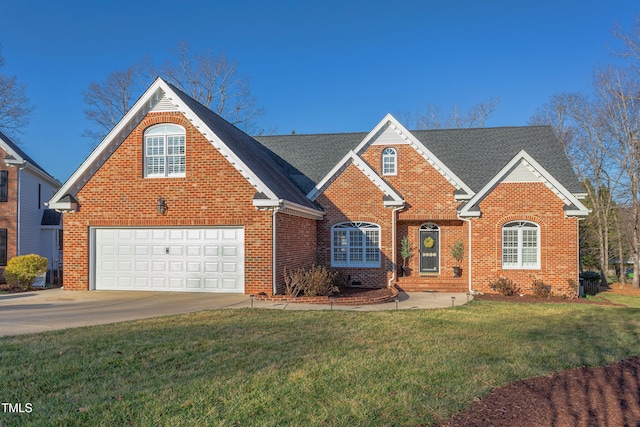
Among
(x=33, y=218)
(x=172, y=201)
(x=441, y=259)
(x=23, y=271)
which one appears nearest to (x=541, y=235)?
(x=441, y=259)

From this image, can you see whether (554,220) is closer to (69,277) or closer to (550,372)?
(550,372)

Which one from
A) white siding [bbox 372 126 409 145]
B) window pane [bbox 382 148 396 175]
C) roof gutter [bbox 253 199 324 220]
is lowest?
roof gutter [bbox 253 199 324 220]

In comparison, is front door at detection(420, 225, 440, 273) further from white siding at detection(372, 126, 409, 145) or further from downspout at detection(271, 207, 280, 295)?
downspout at detection(271, 207, 280, 295)

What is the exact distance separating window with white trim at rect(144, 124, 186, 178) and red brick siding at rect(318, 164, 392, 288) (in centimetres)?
605

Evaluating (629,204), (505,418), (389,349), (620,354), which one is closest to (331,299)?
(389,349)

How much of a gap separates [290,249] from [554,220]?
936 cm

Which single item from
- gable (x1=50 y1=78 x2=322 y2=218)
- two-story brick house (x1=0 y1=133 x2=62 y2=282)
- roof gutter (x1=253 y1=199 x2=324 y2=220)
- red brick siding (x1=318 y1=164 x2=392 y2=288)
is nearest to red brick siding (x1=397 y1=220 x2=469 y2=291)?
red brick siding (x1=318 y1=164 x2=392 y2=288)

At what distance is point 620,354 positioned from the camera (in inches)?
304

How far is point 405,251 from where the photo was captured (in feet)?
61.3

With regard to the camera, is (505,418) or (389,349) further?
(389,349)

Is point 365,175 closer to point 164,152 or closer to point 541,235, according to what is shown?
point 541,235

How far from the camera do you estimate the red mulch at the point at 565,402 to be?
487 centimetres

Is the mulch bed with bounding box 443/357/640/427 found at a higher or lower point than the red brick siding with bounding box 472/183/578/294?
lower

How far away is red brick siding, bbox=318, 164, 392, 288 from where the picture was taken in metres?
17.8
